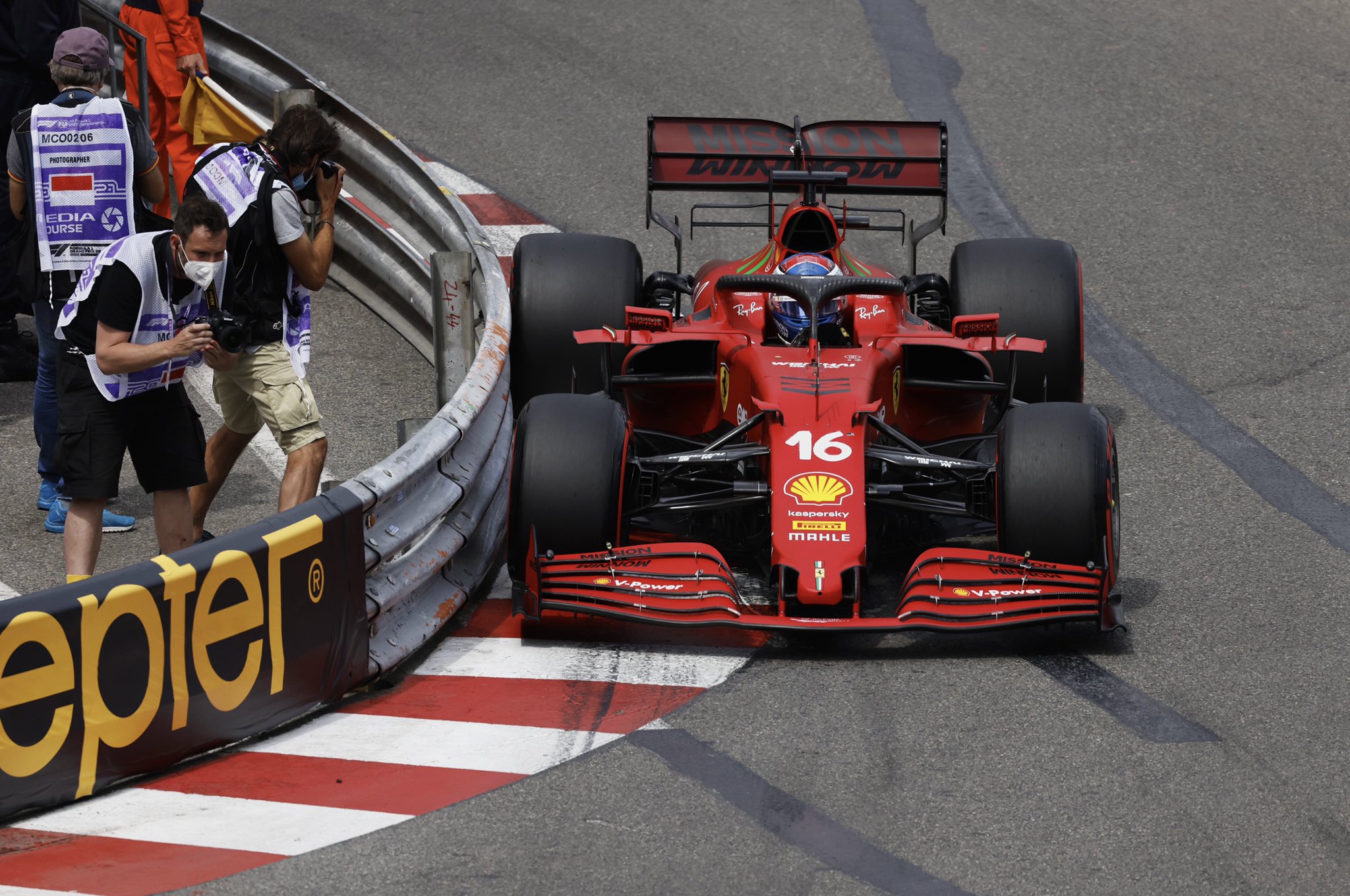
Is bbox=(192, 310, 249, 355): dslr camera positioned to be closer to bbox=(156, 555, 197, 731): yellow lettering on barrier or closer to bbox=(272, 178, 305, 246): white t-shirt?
bbox=(272, 178, 305, 246): white t-shirt

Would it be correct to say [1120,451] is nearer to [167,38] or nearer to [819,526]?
[819,526]

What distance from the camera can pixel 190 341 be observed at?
599 cm

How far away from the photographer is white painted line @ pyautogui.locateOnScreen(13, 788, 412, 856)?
4891 millimetres

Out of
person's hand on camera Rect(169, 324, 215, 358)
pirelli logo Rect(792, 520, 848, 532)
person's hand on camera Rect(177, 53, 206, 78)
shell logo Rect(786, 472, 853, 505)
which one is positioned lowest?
pirelli logo Rect(792, 520, 848, 532)

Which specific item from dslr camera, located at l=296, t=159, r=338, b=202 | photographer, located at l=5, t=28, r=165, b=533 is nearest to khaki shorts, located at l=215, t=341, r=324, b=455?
dslr camera, located at l=296, t=159, r=338, b=202

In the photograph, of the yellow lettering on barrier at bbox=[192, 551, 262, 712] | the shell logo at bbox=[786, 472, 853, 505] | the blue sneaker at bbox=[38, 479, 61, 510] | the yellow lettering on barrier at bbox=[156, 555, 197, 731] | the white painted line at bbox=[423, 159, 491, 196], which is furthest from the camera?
the white painted line at bbox=[423, 159, 491, 196]

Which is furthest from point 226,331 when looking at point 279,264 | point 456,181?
point 456,181

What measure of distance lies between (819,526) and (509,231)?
216 inches

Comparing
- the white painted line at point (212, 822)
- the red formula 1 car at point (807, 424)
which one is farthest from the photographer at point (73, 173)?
the white painted line at point (212, 822)

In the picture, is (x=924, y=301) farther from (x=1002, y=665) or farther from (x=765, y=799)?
(x=765, y=799)

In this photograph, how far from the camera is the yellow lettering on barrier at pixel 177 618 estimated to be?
5180mm

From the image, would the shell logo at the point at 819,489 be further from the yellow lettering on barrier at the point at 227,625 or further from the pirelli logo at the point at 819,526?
the yellow lettering on barrier at the point at 227,625

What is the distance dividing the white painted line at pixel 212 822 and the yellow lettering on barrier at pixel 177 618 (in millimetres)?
267

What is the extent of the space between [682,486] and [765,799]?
2.36m
